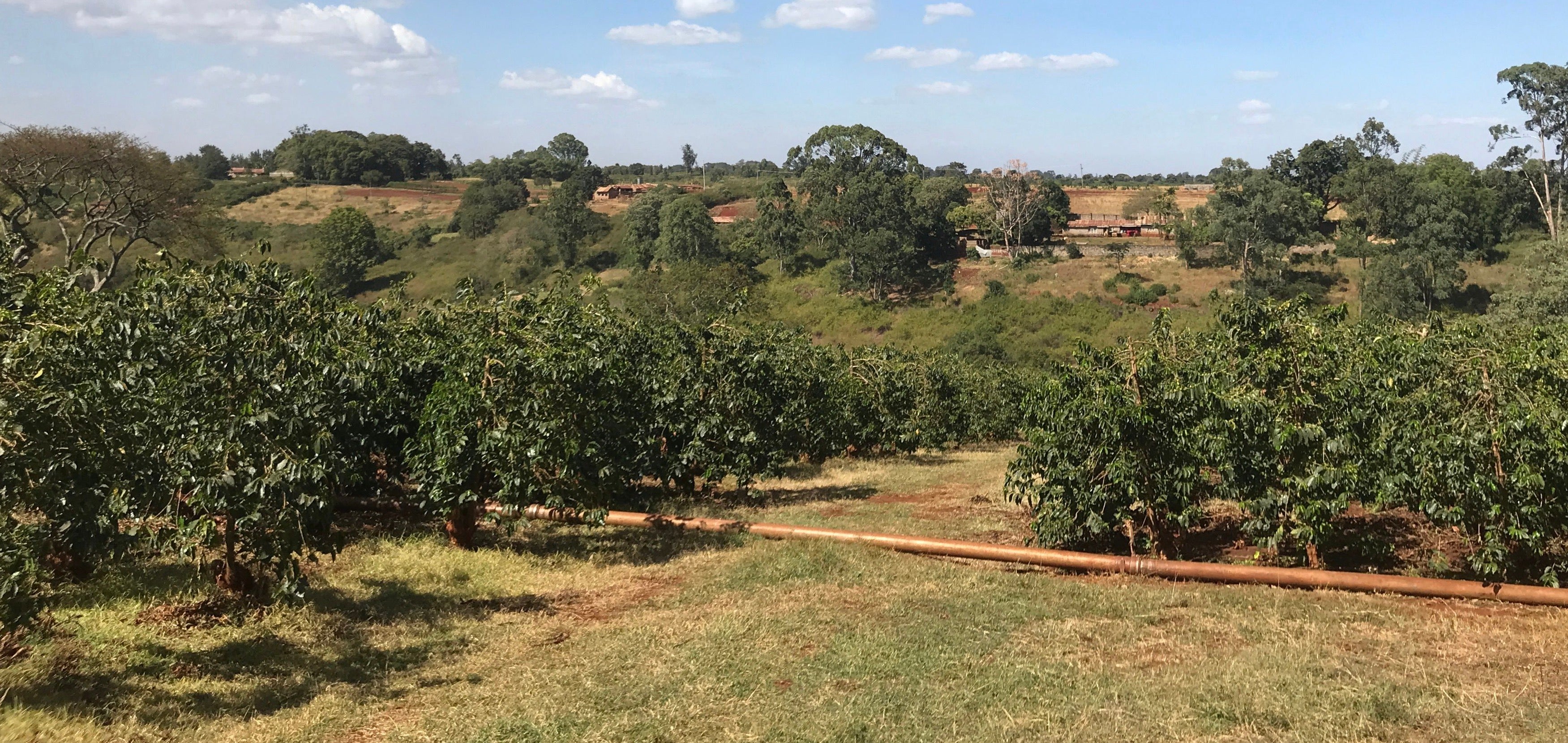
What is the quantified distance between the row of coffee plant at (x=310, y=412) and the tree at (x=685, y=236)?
159 ft

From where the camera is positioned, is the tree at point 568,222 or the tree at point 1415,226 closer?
the tree at point 1415,226

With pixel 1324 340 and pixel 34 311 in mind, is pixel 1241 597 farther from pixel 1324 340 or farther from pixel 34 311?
pixel 34 311

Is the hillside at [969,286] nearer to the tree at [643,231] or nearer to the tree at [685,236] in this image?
the tree at [643,231]

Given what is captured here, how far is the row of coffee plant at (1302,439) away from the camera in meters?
8.79

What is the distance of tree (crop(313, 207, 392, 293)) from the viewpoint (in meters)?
61.4

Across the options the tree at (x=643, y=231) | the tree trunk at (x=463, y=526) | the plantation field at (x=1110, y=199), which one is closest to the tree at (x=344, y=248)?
the tree at (x=643, y=231)

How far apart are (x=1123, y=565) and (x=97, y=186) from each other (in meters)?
A: 34.2

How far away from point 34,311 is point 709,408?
28.8 ft

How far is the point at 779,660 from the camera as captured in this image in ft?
24.4

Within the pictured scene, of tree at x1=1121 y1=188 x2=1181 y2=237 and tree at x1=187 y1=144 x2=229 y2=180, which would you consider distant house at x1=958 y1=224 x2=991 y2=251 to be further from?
tree at x1=187 y1=144 x2=229 y2=180

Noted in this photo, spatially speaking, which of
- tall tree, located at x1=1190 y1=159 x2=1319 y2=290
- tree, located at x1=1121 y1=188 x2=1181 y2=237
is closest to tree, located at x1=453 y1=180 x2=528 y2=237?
tree, located at x1=1121 y1=188 x2=1181 y2=237

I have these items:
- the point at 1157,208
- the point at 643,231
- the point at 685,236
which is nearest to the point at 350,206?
the point at 643,231

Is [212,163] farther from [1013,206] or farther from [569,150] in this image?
[1013,206]

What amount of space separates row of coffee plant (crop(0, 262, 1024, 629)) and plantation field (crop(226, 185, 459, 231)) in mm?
69152
